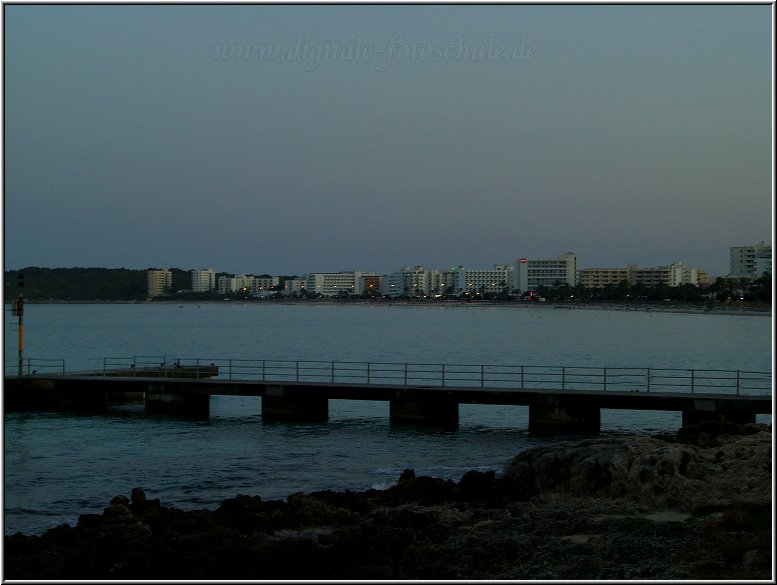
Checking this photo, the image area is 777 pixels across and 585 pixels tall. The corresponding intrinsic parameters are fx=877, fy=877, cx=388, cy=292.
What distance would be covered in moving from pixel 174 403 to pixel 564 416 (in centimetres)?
1537

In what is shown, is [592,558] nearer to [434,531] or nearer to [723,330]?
[434,531]

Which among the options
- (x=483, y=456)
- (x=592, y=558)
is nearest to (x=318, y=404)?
(x=483, y=456)

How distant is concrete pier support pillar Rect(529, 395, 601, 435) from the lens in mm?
29141

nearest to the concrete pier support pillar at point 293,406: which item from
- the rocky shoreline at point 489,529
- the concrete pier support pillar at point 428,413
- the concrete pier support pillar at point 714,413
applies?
the concrete pier support pillar at point 428,413

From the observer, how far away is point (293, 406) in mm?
33000

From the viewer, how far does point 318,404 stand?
108ft

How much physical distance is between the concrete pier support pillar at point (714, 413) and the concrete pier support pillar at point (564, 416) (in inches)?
118

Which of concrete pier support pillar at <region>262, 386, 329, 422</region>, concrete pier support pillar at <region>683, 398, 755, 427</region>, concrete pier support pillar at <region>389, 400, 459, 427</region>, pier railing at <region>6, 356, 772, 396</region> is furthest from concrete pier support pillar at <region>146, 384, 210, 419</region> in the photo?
concrete pier support pillar at <region>683, 398, 755, 427</region>

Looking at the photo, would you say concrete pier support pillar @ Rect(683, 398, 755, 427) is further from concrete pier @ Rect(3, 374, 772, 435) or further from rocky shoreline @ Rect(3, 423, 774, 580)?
rocky shoreline @ Rect(3, 423, 774, 580)

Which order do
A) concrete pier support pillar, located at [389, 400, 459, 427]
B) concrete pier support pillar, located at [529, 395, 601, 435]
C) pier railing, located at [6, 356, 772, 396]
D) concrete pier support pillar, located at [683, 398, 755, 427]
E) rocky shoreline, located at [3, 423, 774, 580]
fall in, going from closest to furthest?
rocky shoreline, located at [3, 423, 774, 580]
concrete pier support pillar, located at [683, 398, 755, 427]
concrete pier support pillar, located at [529, 395, 601, 435]
concrete pier support pillar, located at [389, 400, 459, 427]
pier railing, located at [6, 356, 772, 396]

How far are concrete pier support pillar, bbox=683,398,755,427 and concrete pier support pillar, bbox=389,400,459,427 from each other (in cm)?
782

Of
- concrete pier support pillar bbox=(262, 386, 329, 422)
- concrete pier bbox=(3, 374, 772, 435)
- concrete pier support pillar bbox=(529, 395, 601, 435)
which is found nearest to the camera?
concrete pier bbox=(3, 374, 772, 435)

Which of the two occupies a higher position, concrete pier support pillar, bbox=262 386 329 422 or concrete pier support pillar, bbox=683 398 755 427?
concrete pier support pillar, bbox=683 398 755 427

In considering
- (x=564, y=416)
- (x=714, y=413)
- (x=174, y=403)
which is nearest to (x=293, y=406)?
(x=174, y=403)
